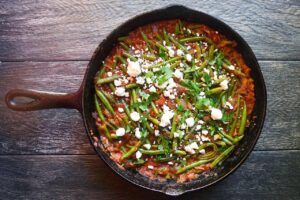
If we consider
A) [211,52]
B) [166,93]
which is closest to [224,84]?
[211,52]

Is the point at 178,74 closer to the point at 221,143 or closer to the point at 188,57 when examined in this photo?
the point at 188,57

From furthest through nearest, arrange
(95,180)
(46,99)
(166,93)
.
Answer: (95,180) < (166,93) < (46,99)

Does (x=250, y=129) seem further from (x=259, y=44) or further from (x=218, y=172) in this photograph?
(x=259, y=44)

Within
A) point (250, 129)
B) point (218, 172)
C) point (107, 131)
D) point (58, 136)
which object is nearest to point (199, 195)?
point (218, 172)

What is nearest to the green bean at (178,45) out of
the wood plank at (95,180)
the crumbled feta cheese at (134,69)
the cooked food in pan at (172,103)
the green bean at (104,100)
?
the cooked food in pan at (172,103)

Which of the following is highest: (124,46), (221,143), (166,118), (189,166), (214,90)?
(124,46)

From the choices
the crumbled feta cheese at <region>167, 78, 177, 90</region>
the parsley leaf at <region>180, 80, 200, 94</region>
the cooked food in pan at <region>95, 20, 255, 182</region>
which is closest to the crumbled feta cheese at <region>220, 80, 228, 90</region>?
the cooked food in pan at <region>95, 20, 255, 182</region>
